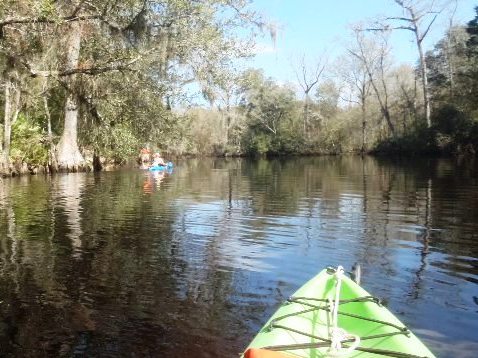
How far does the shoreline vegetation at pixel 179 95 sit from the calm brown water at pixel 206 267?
131 inches

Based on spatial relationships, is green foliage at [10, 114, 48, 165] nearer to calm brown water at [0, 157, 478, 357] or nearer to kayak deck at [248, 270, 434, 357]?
calm brown water at [0, 157, 478, 357]

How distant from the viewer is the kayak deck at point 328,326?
3.95 meters

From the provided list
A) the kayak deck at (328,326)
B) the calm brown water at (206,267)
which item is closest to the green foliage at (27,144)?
the calm brown water at (206,267)

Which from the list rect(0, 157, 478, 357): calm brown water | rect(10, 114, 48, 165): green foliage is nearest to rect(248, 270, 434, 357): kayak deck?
rect(0, 157, 478, 357): calm brown water

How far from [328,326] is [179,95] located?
32887 millimetres

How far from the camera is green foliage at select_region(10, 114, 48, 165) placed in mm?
31812

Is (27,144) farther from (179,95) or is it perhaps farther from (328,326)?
(328,326)

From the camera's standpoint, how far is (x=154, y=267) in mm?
8453

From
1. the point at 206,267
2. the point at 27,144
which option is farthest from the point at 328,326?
the point at 27,144

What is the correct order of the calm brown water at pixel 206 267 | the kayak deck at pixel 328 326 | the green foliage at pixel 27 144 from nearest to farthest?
the kayak deck at pixel 328 326 < the calm brown water at pixel 206 267 < the green foliage at pixel 27 144

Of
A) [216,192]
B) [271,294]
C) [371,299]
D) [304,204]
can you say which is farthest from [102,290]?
[216,192]

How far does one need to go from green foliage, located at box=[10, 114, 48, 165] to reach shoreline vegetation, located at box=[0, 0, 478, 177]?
7cm

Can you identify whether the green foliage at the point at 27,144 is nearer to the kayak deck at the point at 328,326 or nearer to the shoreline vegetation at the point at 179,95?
the shoreline vegetation at the point at 179,95

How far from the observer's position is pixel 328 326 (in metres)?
4.62
